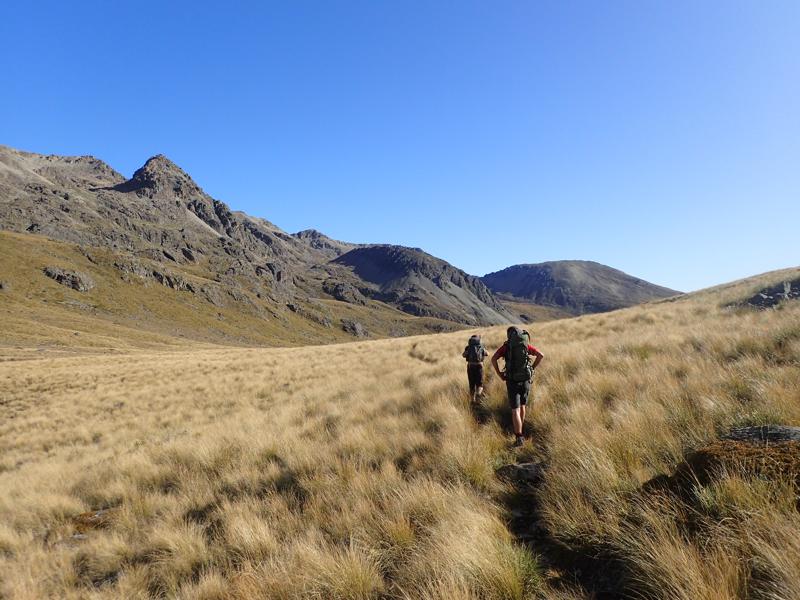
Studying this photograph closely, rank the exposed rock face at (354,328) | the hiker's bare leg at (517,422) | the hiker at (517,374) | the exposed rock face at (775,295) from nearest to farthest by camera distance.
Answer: the hiker's bare leg at (517,422)
the hiker at (517,374)
the exposed rock face at (775,295)
the exposed rock face at (354,328)

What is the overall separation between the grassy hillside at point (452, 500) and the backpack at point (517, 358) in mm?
697

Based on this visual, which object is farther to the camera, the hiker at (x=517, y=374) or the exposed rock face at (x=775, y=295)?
the exposed rock face at (x=775, y=295)

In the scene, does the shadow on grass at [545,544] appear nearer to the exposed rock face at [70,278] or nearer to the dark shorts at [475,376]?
the dark shorts at [475,376]

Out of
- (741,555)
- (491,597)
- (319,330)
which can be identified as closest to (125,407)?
(491,597)

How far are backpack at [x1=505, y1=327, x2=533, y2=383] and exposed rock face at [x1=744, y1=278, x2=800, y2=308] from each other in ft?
61.8

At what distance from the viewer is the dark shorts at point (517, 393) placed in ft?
20.6

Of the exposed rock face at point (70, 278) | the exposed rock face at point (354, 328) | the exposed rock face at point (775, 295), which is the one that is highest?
the exposed rock face at point (70, 278)

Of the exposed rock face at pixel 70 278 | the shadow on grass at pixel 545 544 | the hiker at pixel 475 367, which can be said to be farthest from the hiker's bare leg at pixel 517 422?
the exposed rock face at pixel 70 278

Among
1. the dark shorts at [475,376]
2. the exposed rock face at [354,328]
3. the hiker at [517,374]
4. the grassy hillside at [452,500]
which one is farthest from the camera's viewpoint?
the exposed rock face at [354,328]

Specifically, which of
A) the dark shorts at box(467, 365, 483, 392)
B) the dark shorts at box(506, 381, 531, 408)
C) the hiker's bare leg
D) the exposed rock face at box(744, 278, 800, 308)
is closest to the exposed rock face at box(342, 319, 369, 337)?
the exposed rock face at box(744, 278, 800, 308)

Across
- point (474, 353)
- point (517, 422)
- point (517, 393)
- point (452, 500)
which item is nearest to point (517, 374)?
point (517, 393)

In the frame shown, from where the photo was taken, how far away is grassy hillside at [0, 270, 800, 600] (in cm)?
281

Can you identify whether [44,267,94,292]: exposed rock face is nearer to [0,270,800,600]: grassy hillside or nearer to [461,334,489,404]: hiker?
[0,270,800,600]: grassy hillside

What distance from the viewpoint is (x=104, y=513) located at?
6484 millimetres
